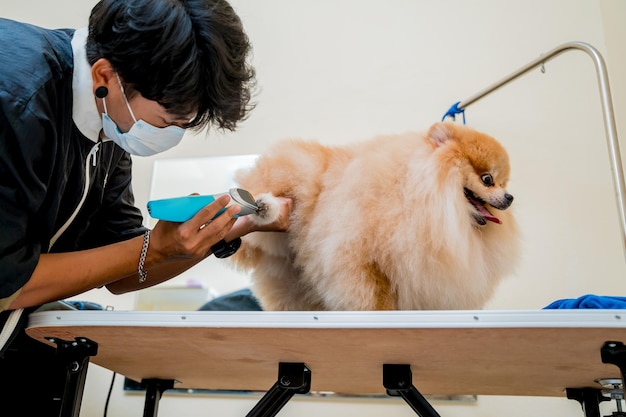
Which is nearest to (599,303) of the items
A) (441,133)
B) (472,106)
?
(441,133)

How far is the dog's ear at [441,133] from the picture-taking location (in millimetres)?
1252

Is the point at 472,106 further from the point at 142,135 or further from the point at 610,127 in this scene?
the point at 142,135

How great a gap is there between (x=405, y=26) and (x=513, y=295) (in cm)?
126

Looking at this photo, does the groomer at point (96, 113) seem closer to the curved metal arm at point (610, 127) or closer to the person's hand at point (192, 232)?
the person's hand at point (192, 232)

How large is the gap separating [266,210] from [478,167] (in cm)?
51

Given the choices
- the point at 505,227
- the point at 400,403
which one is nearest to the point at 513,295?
the point at 400,403

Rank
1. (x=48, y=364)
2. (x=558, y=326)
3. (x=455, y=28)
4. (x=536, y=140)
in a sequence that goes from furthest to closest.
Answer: (x=455, y=28), (x=536, y=140), (x=48, y=364), (x=558, y=326)

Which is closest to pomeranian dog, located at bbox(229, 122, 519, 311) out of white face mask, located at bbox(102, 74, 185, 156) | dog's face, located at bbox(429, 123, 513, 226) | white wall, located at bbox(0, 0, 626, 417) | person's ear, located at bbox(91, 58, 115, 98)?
dog's face, located at bbox(429, 123, 513, 226)

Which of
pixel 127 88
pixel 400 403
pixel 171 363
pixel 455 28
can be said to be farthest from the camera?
pixel 455 28

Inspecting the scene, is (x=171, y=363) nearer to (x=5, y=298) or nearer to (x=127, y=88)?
(x=5, y=298)

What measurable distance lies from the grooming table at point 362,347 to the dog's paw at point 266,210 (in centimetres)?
31

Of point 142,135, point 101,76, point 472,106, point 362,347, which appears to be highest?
point 101,76

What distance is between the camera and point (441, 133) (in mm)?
1258

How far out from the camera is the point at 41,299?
37.1 inches
